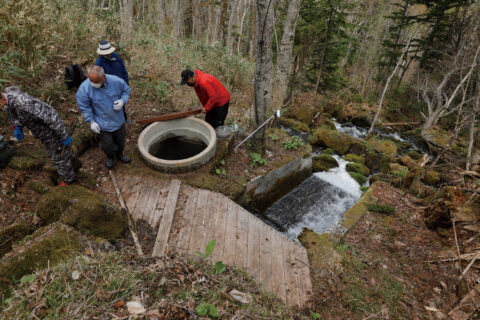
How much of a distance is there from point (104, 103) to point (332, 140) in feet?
26.9

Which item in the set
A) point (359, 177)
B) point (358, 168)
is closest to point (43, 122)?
point (359, 177)

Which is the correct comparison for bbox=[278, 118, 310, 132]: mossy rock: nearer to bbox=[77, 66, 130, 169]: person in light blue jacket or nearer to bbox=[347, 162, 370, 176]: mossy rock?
bbox=[347, 162, 370, 176]: mossy rock

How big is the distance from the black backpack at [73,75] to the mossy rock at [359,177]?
321 inches

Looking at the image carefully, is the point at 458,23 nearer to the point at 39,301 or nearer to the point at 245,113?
the point at 245,113

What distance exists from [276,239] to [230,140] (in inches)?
97.0

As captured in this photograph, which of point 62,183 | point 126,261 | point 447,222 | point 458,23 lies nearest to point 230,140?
point 62,183

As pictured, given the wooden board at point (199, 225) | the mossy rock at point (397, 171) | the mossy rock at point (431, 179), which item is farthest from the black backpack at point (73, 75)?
the mossy rock at point (431, 179)

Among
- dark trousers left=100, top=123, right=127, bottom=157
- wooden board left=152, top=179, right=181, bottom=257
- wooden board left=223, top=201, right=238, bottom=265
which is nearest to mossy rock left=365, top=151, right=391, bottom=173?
wooden board left=223, top=201, right=238, bottom=265

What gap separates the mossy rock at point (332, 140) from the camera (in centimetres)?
934

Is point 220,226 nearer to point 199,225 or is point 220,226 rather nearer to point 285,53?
point 199,225

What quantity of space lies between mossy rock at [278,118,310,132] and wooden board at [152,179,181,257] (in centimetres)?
740

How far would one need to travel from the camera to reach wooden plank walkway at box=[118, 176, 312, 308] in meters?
3.31

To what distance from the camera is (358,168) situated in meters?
8.13

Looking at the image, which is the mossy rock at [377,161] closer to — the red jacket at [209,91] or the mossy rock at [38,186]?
the red jacket at [209,91]
